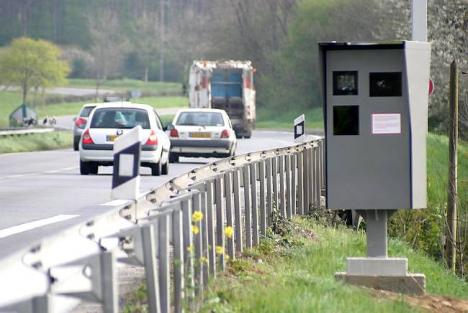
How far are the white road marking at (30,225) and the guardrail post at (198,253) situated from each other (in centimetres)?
586

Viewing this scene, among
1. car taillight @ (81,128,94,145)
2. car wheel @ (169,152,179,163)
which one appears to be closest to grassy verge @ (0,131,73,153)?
car wheel @ (169,152,179,163)

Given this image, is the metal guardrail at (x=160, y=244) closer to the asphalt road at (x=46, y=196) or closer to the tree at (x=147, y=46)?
the asphalt road at (x=46, y=196)

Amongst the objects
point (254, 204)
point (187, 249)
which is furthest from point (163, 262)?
point (254, 204)

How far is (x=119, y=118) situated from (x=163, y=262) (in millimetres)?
24040

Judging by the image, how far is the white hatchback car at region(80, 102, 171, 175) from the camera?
3228cm

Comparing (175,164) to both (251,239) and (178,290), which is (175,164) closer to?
(251,239)

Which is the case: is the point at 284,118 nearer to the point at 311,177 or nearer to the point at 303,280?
the point at 311,177

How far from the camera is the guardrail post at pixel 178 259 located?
9789mm

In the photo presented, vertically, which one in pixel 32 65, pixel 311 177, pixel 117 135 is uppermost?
pixel 32 65

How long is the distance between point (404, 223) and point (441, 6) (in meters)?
21.4

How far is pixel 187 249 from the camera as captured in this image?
407 inches

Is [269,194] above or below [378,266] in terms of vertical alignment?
above

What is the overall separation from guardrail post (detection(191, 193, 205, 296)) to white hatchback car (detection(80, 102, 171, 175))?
20.4 m

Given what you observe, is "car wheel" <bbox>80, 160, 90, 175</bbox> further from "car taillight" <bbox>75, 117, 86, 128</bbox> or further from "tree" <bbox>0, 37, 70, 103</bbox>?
"tree" <bbox>0, 37, 70, 103</bbox>
